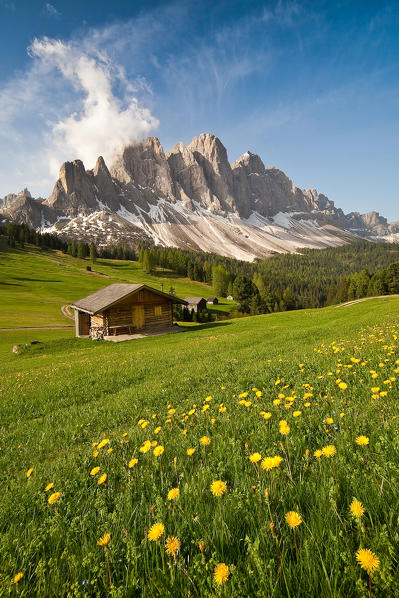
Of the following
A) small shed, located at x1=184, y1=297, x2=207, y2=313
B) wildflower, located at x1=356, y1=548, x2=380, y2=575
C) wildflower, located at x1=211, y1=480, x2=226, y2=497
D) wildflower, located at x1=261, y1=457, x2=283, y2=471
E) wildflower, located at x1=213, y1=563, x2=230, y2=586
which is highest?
wildflower, located at x1=356, y1=548, x2=380, y2=575

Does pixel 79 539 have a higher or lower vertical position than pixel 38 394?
higher

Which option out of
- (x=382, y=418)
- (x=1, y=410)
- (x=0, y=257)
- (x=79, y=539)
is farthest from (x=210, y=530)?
(x=0, y=257)

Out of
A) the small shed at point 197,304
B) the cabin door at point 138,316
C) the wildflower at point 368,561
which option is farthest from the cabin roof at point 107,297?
the small shed at point 197,304

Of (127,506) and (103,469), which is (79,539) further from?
(103,469)

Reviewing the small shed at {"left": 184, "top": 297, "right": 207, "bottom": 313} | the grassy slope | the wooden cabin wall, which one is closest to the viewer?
the wooden cabin wall

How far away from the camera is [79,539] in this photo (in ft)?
6.25

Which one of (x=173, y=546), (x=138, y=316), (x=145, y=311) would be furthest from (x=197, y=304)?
(x=173, y=546)

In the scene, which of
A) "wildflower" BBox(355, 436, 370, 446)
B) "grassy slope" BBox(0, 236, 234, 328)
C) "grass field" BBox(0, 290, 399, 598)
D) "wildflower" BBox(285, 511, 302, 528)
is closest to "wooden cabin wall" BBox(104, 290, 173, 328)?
"grassy slope" BBox(0, 236, 234, 328)

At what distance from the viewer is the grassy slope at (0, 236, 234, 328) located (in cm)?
5703

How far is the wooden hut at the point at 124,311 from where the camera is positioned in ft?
115

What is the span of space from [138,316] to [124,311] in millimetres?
2170

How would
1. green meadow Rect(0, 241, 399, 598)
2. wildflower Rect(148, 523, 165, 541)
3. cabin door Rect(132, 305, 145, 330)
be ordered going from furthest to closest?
cabin door Rect(132, 305, 145, 330), wildflower Rect(148, 523, 165, 541), green meadow Rect(0, 241, 399, 598)

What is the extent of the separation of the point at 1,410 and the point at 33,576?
854 centimetres

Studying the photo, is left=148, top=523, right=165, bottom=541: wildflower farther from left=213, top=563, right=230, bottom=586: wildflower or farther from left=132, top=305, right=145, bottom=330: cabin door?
left=132, top=305, right=145, bottom=330: cabin door
